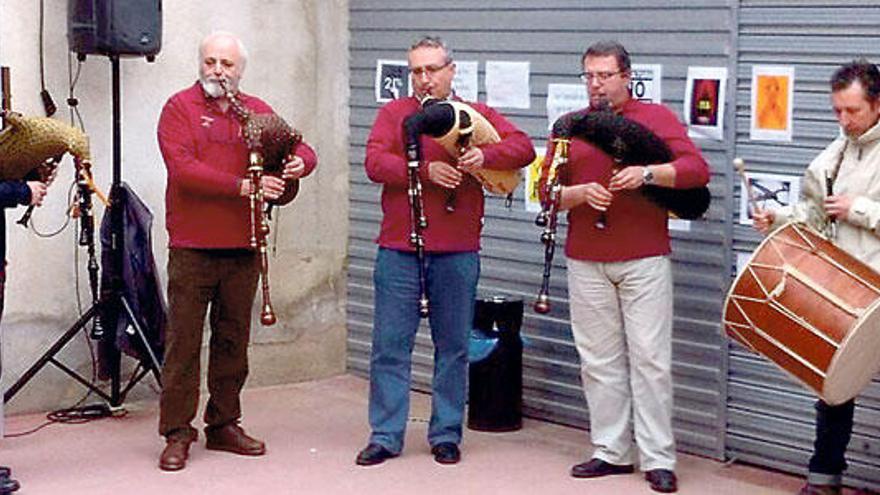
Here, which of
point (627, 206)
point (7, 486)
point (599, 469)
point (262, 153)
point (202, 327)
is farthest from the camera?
point (202, 327)

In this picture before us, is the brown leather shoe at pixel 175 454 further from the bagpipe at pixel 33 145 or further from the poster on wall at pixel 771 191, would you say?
the poster on wall at pixel 771 191

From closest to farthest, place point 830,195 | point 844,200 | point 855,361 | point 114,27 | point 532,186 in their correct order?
point 855,361
point 844,200
point 830,195
point 114,27
point 532,186

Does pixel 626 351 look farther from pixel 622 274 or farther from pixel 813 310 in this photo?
pixel 813 310

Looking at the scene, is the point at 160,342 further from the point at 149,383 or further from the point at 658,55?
the point at 658,55

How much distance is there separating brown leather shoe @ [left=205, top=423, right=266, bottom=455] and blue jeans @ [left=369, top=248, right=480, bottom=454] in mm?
488

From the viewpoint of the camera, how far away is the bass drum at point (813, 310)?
15.6 feet

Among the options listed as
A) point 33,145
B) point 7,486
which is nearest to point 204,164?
point 33,145

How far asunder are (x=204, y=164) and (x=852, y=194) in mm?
2373

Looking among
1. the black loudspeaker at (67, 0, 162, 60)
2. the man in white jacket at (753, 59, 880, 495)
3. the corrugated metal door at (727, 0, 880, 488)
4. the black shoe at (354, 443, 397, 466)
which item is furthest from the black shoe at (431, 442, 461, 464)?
the black loudspeaker at (67, 0, 162, 60)

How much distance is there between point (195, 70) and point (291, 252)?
105cm

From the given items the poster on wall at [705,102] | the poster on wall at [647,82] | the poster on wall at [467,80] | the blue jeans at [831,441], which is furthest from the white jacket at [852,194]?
the poster on wall at [467,80]

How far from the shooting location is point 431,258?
229 inches

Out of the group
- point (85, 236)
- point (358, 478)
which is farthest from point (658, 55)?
point (85, 236)

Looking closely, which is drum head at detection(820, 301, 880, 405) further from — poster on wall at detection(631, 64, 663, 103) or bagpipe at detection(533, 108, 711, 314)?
poster on wall at detection(631, 64, 663, 103)
